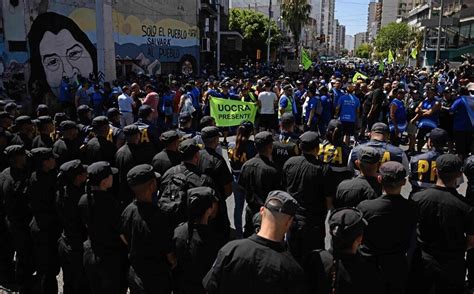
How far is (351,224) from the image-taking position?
2.86 m

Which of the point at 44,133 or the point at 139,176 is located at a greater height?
the point at 139,176

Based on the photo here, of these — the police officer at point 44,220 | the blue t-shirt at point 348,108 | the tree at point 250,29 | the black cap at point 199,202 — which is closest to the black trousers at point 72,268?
the police officer at point 44,220

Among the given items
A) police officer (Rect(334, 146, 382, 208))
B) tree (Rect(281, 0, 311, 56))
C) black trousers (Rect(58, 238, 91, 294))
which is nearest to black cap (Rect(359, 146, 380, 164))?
police officer (Rect(334, 146, 382, 208))

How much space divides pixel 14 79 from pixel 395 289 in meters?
15.9

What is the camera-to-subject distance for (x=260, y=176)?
492 cm

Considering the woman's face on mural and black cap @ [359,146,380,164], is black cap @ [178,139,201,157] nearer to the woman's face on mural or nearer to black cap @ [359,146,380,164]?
black cap @ [359,146,380,164]

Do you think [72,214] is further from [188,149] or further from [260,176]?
[260,176]

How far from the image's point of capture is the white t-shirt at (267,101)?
1187 centimetres

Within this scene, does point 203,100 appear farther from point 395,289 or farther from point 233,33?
point 233,33

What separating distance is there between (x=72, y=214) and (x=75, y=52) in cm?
1571

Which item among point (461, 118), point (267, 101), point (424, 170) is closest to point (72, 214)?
point (424, 170)

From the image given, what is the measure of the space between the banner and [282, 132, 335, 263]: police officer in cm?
567

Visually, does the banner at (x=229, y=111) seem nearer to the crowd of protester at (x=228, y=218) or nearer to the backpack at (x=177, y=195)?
the crowd of protester at (x=228, y=218)

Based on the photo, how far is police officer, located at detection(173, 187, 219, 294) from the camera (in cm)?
349
